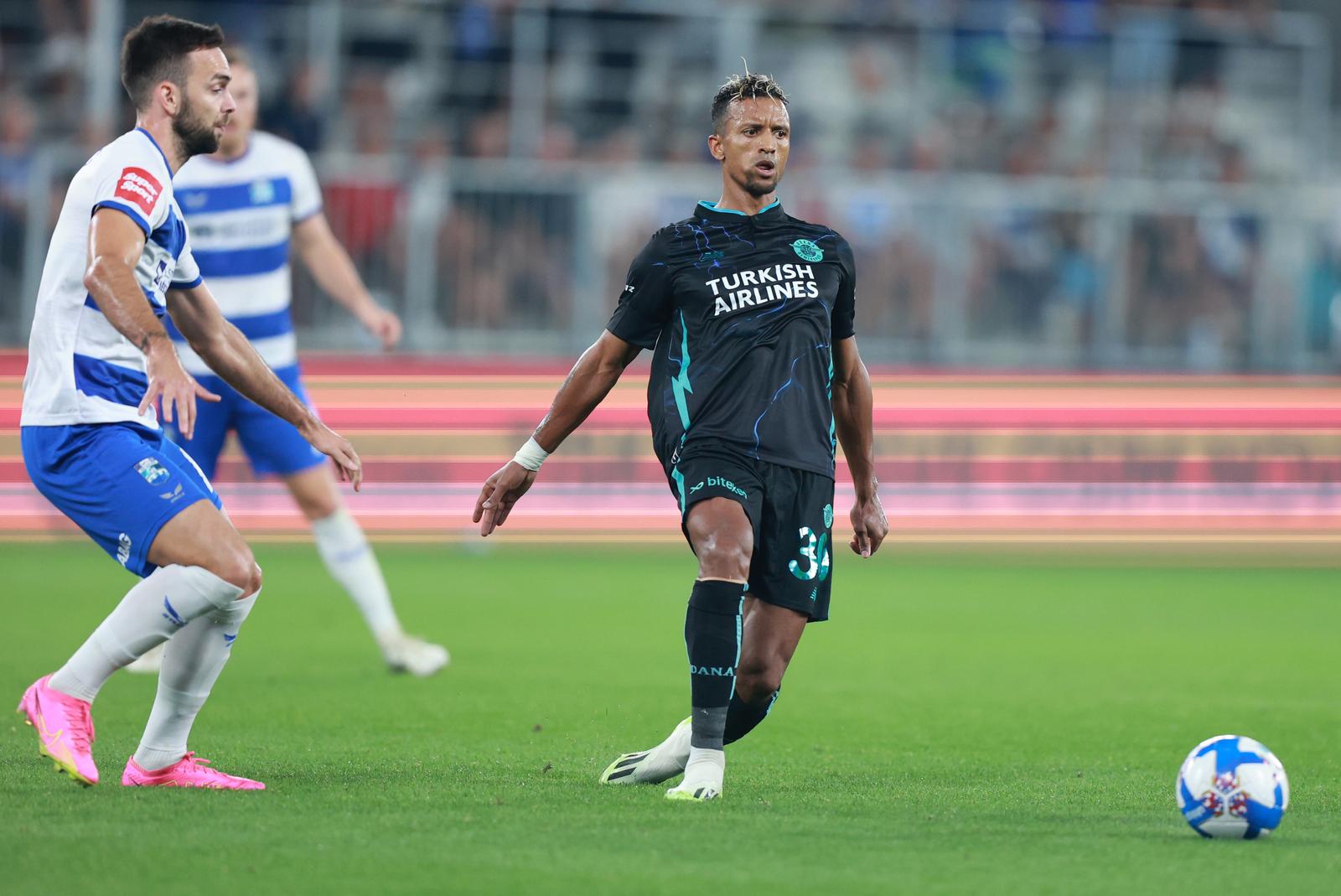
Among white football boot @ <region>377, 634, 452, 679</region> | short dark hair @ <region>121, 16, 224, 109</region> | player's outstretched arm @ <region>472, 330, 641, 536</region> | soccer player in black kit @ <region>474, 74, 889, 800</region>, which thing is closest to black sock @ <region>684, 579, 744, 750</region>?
soccer player in black kit @ <region>474, 74, 889, 800</region>

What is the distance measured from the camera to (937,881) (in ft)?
14.9

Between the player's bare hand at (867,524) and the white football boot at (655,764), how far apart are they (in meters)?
0.91

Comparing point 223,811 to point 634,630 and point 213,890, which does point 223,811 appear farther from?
point 634,630

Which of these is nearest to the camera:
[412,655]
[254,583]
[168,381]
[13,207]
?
[168,381]

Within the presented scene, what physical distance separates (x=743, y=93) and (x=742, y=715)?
6.71 feet

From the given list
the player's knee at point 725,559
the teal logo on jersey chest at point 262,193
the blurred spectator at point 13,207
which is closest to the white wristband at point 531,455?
the player's knee at point 725,559

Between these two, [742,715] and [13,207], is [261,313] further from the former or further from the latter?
[13,207]

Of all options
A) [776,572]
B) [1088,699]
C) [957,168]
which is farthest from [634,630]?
[957,168]

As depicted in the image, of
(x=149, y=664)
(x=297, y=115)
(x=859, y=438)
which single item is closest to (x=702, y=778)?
(x=859, y=438)

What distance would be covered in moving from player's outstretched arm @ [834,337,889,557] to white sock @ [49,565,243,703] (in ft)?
6.99

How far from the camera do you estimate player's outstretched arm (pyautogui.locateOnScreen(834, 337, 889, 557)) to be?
20.6 feet

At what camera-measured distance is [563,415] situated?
6070mm

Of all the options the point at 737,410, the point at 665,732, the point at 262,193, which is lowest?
the point at 665,732

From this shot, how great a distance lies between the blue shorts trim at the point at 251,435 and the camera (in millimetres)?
8844
